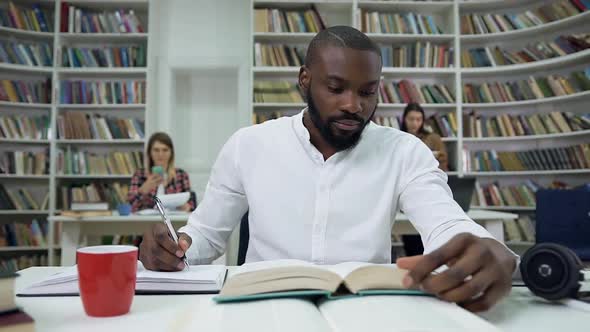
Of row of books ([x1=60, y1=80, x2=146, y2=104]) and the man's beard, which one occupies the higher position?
row of books ([x1=60, y1=80, x2=146, y2=104])

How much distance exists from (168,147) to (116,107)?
52.9 inches

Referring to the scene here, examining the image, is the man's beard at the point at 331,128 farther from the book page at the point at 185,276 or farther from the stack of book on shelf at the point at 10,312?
the stack of book on shelf at the point at 10,312

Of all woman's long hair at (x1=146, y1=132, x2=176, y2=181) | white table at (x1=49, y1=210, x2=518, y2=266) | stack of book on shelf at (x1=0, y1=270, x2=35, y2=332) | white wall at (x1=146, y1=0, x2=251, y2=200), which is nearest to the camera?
stack of book on shelf at (x1=0, y1=270, x2=35, y2=332)

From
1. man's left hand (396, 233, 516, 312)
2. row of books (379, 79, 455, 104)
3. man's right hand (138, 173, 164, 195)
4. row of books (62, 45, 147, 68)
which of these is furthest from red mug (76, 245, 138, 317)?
row of books (62, 45, 147, 68)

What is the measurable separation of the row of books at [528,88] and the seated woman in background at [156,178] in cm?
286

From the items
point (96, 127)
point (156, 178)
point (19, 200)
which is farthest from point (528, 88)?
point (19, 200)

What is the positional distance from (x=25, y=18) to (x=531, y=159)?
4.96 meters

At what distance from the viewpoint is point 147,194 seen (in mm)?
3275

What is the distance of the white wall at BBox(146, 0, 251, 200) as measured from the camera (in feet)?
15.5

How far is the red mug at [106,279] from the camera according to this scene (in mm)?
593

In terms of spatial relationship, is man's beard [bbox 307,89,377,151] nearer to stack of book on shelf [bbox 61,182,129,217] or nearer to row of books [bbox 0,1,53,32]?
stack of book on shelf [bbox 61,182,129,217]

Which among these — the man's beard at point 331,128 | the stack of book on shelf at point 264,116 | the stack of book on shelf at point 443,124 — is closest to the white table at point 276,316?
the man's beard at point 331,128

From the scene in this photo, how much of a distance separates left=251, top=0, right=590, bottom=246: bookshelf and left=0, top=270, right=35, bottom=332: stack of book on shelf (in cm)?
400

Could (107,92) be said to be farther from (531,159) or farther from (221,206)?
(531,159)
